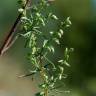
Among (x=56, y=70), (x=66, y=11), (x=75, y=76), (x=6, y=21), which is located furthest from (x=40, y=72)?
(x=6, y=21)

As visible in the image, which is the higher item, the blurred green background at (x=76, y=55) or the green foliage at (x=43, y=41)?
the green foliage at (x=43, y=41)

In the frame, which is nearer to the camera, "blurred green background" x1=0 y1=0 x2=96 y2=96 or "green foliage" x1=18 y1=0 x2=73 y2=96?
"green foliage" x1=18 y1=0 x2=73 y2=96

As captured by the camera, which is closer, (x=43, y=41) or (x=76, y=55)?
(x=43, y=41)

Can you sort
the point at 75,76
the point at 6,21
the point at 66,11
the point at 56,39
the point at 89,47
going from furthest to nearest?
the point at 6,21, the point at 66,11, the point at 89,47, the point at 75,76, the point at 56,39

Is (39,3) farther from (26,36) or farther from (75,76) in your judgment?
(75,76)

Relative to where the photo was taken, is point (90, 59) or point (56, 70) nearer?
point (56, 70)

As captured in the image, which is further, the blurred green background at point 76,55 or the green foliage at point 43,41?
the blurred green background at point 76,55

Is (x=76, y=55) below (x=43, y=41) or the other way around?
below

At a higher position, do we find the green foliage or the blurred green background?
the green foliage
